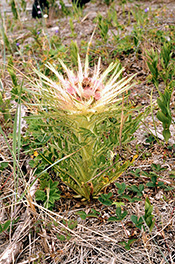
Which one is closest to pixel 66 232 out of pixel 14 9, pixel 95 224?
pixel 95 224

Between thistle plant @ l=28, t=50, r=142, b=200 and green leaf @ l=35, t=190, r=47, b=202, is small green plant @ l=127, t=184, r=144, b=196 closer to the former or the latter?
thistle plant @ l=28, t=50, r=142, b=200

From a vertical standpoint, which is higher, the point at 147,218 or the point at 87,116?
the point at 87,116

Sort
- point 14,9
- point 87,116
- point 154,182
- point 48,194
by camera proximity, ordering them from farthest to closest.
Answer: point 14,9, point 154,182, point 48,194, point 87,116

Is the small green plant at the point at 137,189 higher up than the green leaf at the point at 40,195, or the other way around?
the green leaf at the point at 40,195

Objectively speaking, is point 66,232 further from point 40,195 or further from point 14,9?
point 14,9

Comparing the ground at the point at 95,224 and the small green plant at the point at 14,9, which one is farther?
the small green plant at the point at 14,9

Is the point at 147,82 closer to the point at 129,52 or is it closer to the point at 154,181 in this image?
the point at 129,52

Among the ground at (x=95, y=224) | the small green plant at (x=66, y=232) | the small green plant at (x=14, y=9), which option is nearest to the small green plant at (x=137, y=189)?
the ground at (x=95, y=224)

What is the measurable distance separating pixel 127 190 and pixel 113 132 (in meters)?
0.40

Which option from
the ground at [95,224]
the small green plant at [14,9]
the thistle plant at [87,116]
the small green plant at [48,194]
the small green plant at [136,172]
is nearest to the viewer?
the thistle plant at [87,116]

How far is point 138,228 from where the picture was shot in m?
1.23

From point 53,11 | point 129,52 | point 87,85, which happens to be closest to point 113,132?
point 87,85

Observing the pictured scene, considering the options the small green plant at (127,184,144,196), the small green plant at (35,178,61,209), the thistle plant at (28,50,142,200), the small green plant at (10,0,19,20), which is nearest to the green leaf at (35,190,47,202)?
the small green plant at (35,178,61,209)

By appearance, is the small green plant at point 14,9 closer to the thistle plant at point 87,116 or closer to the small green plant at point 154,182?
the thistle plant at point 87,116
